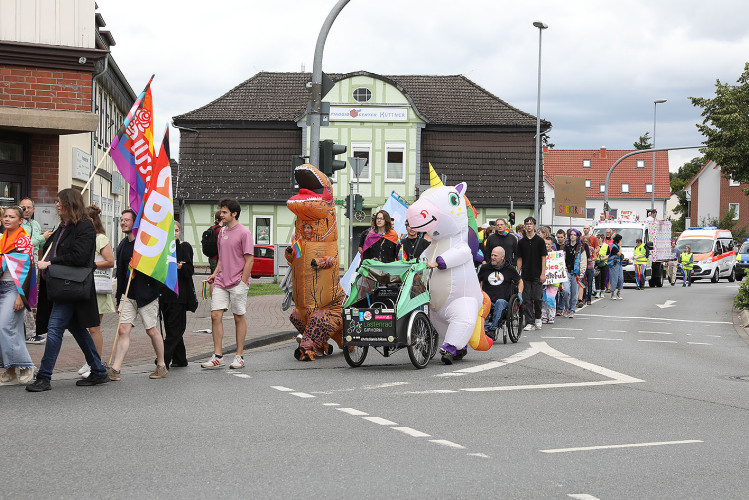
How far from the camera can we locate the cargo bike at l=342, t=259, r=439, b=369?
1131 cm

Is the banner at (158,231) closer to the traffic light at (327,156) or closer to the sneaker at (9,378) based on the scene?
the sneaker at (9,378)

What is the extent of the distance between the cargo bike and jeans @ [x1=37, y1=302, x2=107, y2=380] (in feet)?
9.47

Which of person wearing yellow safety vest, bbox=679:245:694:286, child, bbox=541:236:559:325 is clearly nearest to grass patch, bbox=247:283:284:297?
child, bbox=541:236:559:325

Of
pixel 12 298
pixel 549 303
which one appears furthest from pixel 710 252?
pixel 12 298

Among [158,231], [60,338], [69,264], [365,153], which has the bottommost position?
[60,338]

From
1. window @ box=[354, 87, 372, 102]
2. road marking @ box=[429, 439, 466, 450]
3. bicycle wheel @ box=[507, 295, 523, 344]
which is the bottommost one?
road marking @ box=[429, 439, 466, 450]

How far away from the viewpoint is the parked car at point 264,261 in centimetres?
3912

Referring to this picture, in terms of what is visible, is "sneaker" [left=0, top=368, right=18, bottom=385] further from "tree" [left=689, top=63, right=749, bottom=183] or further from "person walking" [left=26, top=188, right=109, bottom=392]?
"tree" [left=689, top=63, right=749, bottom=183]

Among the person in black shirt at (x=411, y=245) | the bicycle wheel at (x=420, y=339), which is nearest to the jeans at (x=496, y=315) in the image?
the person in black shirt at (x=411, y=245)

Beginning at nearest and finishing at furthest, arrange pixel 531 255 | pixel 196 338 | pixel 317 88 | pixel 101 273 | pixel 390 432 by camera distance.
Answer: pixel 390 432, pixel 101 273, pixel 196 338, pixel 317 88, pixel 531 255

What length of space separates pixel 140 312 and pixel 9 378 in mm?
1437

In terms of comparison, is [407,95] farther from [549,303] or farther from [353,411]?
[353,411]

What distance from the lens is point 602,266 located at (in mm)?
28062

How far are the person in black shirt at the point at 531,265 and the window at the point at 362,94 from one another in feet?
91.6
